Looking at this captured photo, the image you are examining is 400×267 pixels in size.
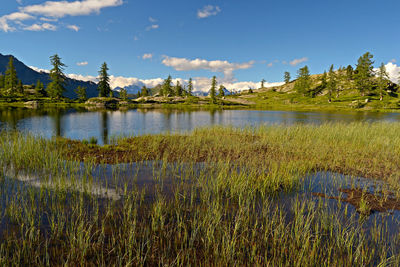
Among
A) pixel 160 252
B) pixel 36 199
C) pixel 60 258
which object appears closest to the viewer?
pixel 60 258

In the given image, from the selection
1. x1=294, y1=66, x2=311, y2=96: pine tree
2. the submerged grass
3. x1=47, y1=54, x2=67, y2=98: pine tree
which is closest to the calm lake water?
the submerged grass

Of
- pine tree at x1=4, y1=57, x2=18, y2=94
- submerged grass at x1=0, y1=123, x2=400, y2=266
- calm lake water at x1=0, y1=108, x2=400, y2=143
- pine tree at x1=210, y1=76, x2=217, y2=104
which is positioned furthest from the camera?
pine tree at x1=210, y1=76, x2=217, y2=104

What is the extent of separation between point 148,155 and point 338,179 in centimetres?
1133

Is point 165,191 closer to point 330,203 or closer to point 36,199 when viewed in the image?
point 36,199

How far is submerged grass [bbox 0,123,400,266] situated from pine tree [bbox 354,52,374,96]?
110 meters

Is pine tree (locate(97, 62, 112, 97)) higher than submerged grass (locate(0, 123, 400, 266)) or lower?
higher

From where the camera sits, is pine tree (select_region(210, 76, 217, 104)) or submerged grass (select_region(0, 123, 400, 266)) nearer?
submerged grass (select_region(0, 123, 400, 266))

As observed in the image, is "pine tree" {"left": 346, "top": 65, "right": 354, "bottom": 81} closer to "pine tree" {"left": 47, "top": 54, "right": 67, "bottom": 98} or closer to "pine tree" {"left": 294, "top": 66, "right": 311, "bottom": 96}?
"pine tree" {"left": 294, "top": 66, "right": 311, "bottom": 96}

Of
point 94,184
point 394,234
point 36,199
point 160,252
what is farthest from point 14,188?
point 394,234

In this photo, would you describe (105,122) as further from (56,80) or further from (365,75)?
(365,75)

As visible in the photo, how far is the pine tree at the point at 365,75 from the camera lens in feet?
324

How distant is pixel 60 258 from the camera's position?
4543 millimetres

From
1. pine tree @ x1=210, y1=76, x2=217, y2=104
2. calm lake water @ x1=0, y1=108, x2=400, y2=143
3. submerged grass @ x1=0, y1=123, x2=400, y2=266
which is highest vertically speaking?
pine tree @ x1=210, y1=76, x2=217, y2=104

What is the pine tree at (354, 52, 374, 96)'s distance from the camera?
9881 centimetres
